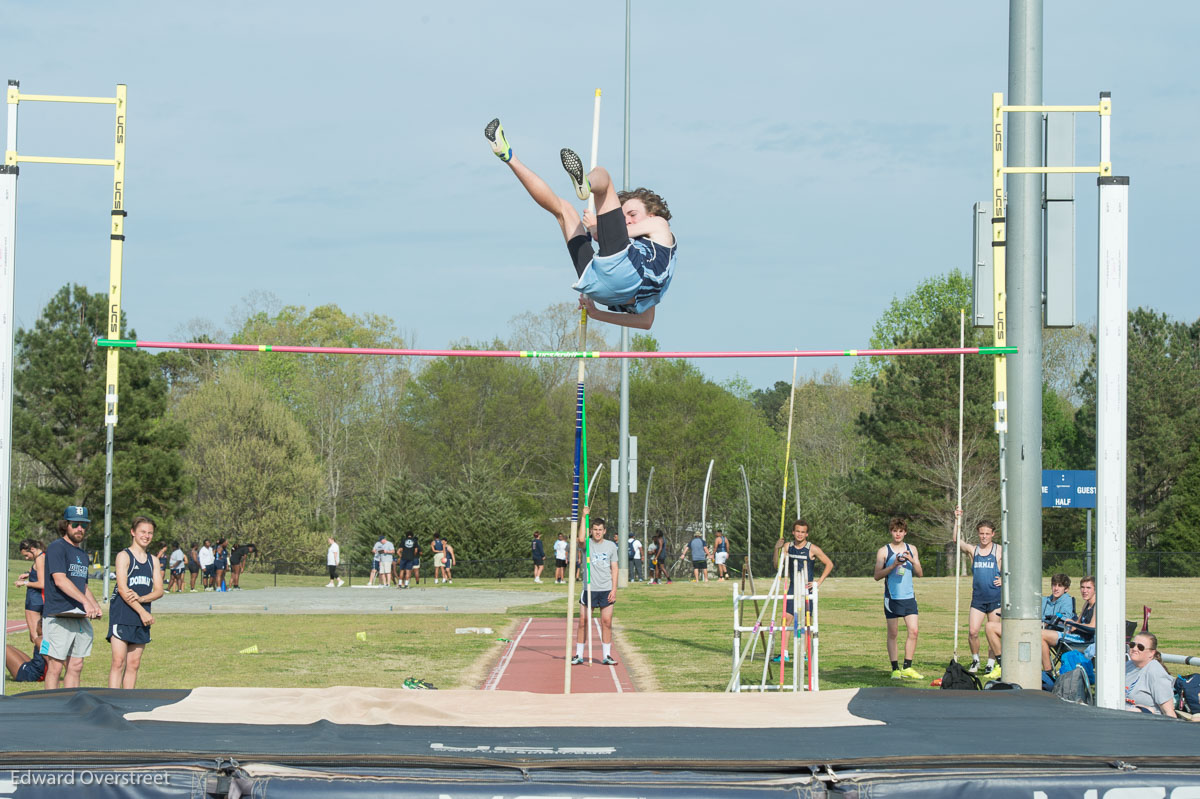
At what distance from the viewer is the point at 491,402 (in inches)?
1667

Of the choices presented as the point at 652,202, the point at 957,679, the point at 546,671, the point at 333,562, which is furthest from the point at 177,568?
the point at 652,202

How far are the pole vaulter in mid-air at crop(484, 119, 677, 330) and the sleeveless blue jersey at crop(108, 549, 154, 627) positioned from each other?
3.63 m

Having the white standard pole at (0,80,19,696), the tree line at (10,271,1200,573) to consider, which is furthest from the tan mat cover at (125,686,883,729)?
the tree line at (10,271,1200,573)

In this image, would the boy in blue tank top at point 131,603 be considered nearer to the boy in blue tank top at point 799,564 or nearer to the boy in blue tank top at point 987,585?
the boy in blue tank top at point 799,564

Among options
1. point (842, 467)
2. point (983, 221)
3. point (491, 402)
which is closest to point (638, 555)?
point (491, 402)

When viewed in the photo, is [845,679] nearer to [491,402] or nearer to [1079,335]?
[491,402]

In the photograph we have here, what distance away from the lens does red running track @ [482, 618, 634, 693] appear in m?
9.34

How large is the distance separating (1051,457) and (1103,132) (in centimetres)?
3809

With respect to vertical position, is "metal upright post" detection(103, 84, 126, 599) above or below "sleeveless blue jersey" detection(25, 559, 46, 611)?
above

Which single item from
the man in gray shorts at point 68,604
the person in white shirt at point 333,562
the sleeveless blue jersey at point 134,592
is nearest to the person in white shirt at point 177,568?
the person in white shirt at point 333,562

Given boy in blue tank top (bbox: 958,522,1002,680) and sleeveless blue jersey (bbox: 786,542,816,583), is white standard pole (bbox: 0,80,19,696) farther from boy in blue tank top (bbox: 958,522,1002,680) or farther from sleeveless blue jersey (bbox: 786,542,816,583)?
boy in blue tank top (bbox: 958,522,1002,680)

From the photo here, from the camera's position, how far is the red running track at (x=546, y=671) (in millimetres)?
9344

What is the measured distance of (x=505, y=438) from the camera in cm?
4262

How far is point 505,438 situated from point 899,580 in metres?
33.6
